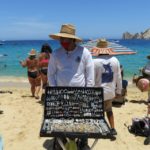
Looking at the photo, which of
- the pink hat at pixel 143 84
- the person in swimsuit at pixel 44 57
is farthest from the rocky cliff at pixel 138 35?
the pink hat at pixel 143 84

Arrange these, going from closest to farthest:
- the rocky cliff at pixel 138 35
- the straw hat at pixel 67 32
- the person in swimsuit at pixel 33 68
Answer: the straw hat at pixel 67 32 < the person in swimsuit at pixel 33 68 < the rocky cliff at pixel 138 35

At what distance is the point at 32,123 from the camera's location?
7418 millimetres

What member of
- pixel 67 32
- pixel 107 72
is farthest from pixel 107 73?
pixel 67 32

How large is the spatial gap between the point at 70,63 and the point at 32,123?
112 inches

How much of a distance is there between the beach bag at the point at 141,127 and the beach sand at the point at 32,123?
11 cm

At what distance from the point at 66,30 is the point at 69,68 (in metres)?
0.48

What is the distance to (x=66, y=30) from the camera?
4.95m

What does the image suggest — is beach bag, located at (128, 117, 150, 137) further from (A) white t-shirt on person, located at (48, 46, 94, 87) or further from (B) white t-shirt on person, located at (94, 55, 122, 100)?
(A) white t-shirt on person, located at (48, 46, 94, 87)

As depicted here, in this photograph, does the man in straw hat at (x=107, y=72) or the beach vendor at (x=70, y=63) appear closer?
the beach vendor at (x=70, y=63)

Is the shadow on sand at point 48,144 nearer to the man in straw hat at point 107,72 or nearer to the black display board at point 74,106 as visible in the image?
the man in straw hat at point 107,72

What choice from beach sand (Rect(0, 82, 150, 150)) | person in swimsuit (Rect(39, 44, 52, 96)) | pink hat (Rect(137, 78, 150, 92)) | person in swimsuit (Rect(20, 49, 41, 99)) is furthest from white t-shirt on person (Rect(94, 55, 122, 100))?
person in swimsuit (Rect(20, 49, 41, 99))

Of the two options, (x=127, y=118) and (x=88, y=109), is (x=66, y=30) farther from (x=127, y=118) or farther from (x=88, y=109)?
(x=127, y=118)

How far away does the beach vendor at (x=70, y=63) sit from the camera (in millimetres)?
4879

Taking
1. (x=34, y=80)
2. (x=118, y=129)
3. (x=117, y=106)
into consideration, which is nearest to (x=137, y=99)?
(x=117, y=106)
